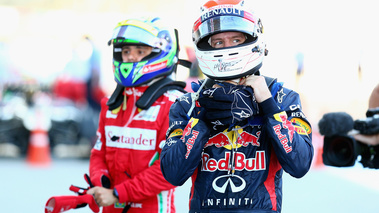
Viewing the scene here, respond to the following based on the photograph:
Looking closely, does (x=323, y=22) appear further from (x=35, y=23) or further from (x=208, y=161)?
(x=208, y=161)

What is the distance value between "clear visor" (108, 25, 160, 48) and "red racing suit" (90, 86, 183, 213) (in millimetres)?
370

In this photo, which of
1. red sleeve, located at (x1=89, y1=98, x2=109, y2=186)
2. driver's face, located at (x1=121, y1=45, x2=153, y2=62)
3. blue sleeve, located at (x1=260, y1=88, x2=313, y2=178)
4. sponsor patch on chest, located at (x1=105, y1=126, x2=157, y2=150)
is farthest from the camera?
driver's face, located at (x1=121, y1=45, x2=153, y2=62)

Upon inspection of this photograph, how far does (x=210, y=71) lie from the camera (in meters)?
2.90

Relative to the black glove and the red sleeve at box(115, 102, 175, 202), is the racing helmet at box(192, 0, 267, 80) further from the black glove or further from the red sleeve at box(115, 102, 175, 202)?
the red sleeve at box(115, 102, 175, 202)

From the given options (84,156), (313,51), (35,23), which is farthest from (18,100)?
(35,23)

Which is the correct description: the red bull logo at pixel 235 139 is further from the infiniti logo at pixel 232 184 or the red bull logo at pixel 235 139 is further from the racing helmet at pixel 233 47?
the racing helmet at pixel 233 47

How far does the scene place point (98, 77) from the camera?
11820 mm

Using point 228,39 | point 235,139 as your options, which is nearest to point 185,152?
point 235,139

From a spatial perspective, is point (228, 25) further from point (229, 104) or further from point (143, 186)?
point (143, 186)

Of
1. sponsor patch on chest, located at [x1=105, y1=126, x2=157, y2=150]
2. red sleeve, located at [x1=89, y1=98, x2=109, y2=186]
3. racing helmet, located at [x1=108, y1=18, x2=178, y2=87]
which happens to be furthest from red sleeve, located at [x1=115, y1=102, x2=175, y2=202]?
racing helmet, located at [x1=108, y1=18, x2=178, y2=87]

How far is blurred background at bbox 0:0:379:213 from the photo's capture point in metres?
8.11

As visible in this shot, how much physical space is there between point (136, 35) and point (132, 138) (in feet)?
2.36

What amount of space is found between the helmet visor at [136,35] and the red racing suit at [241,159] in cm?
116

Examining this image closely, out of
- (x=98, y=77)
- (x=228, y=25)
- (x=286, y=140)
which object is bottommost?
(x=286, y=140)
